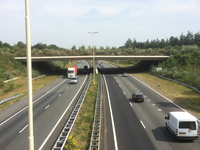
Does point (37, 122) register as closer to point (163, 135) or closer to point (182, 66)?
point (163, 135)

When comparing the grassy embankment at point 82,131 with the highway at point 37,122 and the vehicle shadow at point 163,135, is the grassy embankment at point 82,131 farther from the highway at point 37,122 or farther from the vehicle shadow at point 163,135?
the vehicle shadow at point 163,135

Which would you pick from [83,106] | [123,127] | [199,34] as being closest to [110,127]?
[123,127]

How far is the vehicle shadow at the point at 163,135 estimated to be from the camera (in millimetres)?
16212

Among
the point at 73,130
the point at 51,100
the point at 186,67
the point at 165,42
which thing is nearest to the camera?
the point at 73,130

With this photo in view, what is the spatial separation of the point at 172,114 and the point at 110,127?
247 inches

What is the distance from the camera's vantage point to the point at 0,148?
49.6 feet

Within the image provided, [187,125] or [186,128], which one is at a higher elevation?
[187,125]

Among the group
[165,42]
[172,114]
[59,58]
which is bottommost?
[172,114]

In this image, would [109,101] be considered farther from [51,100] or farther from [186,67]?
[186,67]

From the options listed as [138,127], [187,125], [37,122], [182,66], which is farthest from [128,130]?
[182,66]

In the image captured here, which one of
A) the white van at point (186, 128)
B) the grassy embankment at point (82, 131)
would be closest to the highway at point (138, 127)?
the white van at point (186, 128)

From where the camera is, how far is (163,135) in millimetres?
17344

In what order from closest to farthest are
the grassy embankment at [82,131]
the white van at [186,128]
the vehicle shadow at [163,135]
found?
the grassy embankment at [82,131]
the white van at [186,128]
the vehicle shadow at [163,135]

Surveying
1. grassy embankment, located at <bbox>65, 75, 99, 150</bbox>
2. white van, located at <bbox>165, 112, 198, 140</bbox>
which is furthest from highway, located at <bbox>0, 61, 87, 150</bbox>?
white van, located at <bbox>165, 112, 198, 140</bbox>
